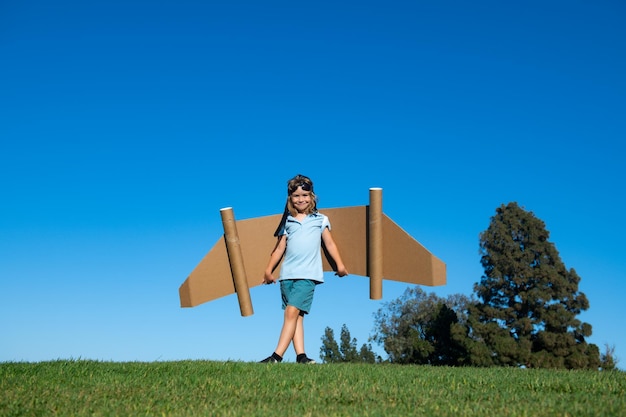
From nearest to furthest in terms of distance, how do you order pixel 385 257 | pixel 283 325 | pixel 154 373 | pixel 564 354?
pixel 154 373 < pixel 283 325 < pixel 385 257 < pixel 564 354

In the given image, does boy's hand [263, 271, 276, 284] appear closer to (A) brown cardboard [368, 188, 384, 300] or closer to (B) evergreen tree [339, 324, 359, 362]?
(A) brown cardboard [368, 188, 384, 300]

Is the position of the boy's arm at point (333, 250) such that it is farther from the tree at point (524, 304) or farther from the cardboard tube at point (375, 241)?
the tree at point (524, 304)

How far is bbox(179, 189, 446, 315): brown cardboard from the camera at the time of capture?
8.88m

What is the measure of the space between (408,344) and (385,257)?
2640cm

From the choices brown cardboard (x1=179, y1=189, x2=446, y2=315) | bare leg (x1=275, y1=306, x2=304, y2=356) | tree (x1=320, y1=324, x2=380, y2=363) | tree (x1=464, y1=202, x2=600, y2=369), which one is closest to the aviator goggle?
brown cardboard (x1=179, y1=189, x2=446, y2=315)

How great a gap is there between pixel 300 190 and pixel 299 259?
97cm

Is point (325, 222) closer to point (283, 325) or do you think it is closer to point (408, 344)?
point (283, 325)

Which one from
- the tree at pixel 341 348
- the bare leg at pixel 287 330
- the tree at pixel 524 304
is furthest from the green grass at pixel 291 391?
the tree at pixel 341 348

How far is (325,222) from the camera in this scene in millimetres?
9055

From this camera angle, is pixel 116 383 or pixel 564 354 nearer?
pixel 116 383

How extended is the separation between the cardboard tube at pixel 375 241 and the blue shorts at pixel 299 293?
87 cm

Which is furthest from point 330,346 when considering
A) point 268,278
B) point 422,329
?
point 268,278

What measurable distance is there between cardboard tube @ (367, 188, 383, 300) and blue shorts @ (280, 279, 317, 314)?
2.84 feet

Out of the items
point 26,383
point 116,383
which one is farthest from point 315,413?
point 26,383
